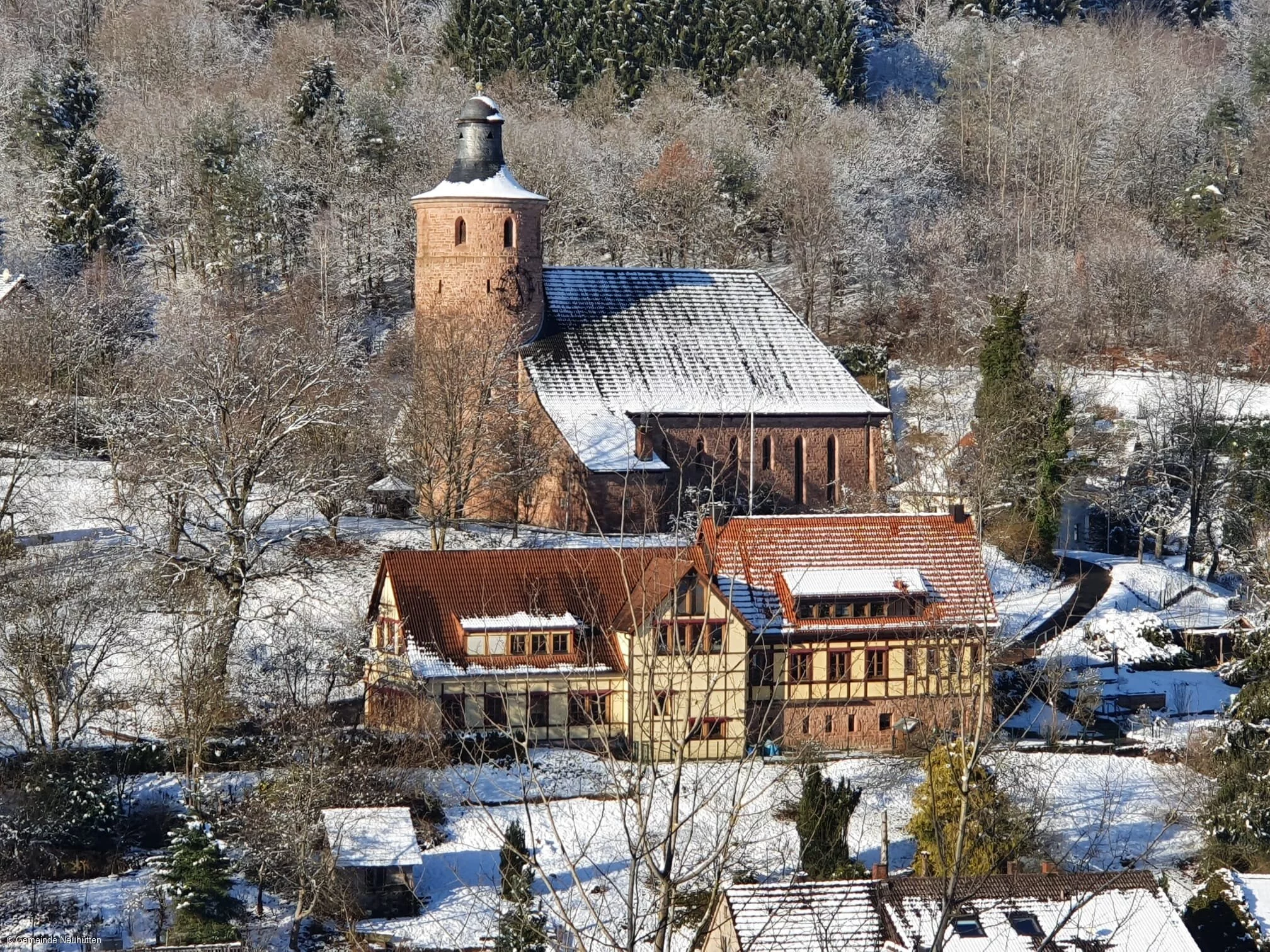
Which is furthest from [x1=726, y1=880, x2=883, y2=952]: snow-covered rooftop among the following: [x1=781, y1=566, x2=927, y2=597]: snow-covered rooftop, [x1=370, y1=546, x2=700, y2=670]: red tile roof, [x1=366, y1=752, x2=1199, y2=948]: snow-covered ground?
[x1=781, y1=566, x2=927, y2=597]: snow-covered rooftop

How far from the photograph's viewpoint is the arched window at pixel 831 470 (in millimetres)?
45375

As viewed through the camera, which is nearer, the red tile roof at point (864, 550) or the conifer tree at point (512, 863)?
the conifer tree at point (512, 863)

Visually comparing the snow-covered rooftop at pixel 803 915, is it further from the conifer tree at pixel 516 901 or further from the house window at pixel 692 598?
the house window at pixel 692 598

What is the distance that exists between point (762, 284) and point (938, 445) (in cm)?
770

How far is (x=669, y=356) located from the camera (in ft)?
146

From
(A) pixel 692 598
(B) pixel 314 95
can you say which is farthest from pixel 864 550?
(B) pixel 314 95

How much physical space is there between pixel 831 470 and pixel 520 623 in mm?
15803

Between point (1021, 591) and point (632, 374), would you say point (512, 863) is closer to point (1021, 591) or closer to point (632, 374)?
point (1021, 591)

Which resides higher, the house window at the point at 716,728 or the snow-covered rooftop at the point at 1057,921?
the snow-covered rooftop at the point at 1057,921

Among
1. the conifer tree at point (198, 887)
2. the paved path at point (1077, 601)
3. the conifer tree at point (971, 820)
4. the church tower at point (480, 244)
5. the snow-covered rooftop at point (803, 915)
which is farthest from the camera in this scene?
the church tower at point (480, 244)

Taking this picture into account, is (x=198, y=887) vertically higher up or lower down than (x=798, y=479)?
higher up

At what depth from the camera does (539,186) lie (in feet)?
207

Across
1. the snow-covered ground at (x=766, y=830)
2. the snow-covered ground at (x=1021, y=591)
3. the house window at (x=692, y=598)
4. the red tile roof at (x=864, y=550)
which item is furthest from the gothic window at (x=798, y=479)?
the house window at (x=692, y=598)

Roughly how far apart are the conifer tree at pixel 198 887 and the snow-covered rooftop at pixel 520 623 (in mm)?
7397
